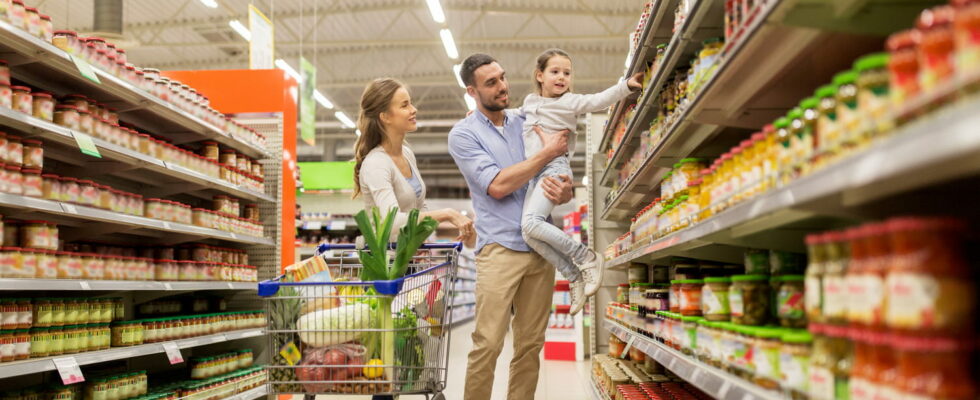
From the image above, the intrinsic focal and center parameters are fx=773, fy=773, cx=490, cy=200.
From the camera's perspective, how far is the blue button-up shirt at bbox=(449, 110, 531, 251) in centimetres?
310

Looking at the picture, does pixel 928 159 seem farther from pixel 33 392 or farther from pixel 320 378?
pixel 33 392

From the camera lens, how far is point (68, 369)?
10.6 feet

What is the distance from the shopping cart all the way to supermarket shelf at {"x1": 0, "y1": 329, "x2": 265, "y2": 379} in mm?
172

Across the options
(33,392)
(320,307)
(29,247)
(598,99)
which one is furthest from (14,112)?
(598,99)

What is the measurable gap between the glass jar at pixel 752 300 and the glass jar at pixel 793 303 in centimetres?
17

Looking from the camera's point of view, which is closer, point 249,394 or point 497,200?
point 497,200

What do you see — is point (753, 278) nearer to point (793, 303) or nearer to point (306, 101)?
point (793, 303)

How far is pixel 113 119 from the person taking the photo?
3.95 m

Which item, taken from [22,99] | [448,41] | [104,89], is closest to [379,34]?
[448,41]

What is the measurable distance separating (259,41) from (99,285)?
5781 millimetres

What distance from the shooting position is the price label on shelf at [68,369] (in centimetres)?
319

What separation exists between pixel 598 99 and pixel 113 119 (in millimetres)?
2478

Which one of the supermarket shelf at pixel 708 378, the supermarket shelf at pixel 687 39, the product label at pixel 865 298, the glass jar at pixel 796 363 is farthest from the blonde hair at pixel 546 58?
the product label at pixel 865 298

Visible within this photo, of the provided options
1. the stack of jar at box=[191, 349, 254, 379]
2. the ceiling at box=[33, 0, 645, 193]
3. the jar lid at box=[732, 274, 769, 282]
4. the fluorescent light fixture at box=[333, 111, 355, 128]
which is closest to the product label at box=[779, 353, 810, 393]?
the jar lid at box=[732, 274, 769, 282]
